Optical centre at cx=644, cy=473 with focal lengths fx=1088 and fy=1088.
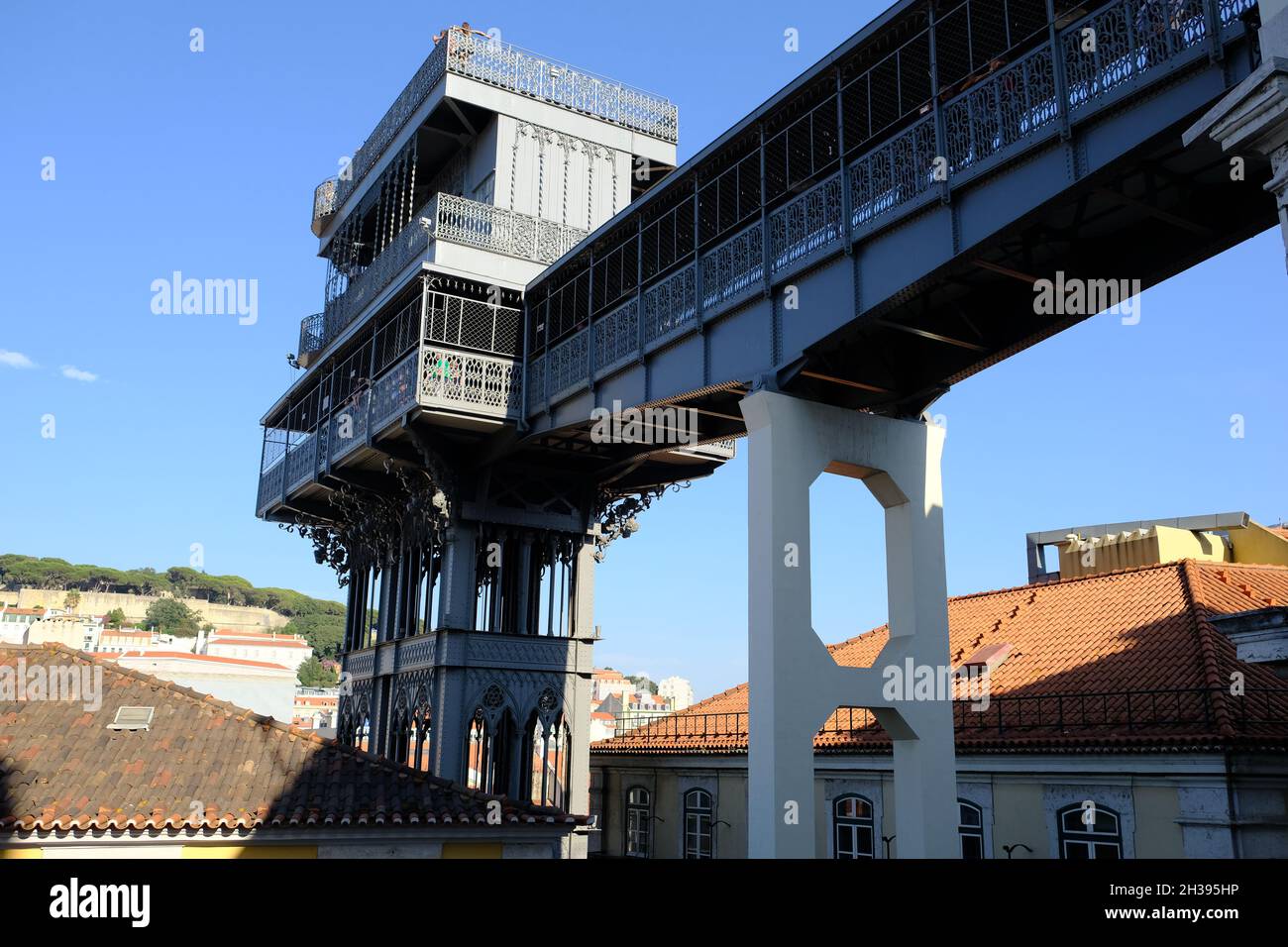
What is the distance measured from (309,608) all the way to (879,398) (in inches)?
7737

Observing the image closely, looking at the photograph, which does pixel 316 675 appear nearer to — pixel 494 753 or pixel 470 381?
pixel 494 753

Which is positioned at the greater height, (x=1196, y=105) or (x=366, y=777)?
(x=1196, y=105)

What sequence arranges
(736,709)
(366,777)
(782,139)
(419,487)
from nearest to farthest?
(782,139) < (366,777) < (419,487) < (736,709)

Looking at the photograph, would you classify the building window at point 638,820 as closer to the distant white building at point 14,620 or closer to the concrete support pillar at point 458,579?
the concrete support pillar at point 458,579

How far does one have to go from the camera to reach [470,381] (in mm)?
21031

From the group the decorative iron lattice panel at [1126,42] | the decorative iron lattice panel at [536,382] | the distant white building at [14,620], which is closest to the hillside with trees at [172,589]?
the distant white building at [14,620]

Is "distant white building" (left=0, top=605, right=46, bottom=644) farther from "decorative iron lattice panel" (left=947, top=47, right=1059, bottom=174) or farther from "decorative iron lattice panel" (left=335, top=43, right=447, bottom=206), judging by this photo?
"decorative iron lattice panel" (left=947, top=47, right=1059, bottom=174)

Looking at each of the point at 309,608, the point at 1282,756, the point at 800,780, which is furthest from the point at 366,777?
the point at 309,608

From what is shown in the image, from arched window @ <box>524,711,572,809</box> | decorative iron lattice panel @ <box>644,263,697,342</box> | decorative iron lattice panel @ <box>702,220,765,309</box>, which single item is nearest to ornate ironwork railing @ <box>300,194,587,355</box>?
decorative iron lattice panel @ <box>644,263,697,342</box>

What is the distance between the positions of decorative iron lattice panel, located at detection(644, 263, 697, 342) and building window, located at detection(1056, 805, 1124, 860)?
10711 mm

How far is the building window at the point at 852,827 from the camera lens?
22.7 metres

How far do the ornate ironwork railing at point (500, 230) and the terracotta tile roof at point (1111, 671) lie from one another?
40.1 ft
